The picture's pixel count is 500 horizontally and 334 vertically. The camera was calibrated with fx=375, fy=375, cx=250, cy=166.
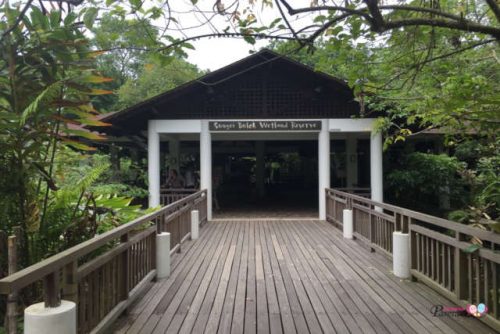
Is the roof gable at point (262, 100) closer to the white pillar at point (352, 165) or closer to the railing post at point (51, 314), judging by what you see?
the white pillar at point (352, 165)

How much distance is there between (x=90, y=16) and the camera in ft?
7.97

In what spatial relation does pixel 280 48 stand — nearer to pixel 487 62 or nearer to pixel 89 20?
pixel 89 20

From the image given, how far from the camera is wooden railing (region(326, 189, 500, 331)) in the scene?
305 cm

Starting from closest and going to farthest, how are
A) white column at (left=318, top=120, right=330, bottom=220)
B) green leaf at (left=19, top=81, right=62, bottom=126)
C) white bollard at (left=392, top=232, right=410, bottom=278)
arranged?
→ 1. green leaf at (left=19, top=81, right=62, bottom=126)
2. white bollard at (left=392, top=232, right=410, bottom=278)
3. white column at (left=318, top=120, right=330, bottom=220)

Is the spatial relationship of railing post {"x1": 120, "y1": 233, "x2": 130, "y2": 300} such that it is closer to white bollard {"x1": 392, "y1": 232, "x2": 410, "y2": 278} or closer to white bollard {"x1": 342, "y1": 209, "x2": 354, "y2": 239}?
white bollard {"x1": 392, "y1": 232, "x2": 410, "y2": 278}

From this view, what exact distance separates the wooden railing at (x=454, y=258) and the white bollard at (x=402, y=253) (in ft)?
0.21

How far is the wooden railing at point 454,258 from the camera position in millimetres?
3046

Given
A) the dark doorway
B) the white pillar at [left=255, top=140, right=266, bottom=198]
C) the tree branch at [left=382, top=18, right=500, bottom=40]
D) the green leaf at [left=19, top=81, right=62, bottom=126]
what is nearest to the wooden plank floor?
the green leaf at [left=19, top=81, right=62, bottom=126]

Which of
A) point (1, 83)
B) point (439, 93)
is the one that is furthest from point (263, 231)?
point (1, 83)

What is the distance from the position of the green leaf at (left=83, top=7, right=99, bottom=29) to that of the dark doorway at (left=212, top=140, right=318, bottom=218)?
842 centimetres

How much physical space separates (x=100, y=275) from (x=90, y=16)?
1928 mm

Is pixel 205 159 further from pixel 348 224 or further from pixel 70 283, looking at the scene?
pixel 70 283

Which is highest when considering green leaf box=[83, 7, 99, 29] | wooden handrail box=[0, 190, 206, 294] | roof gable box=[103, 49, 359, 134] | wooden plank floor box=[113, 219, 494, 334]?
roof gable box=[103, 49, 359, 134]

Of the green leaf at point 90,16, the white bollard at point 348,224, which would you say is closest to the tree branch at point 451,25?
the green leaf at point 90,16
